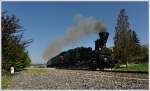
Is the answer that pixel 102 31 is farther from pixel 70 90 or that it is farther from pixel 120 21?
pixel 70 90

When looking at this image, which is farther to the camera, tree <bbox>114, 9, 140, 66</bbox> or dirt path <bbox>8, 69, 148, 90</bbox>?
tree <bbox>114, 9, 140, 66</bbox>

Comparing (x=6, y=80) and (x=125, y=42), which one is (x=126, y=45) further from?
(x=6, y=80)

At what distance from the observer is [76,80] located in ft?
41.0

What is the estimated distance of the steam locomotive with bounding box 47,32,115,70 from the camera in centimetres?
1288

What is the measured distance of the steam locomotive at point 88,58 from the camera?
42.3 ft

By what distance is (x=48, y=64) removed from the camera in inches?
517

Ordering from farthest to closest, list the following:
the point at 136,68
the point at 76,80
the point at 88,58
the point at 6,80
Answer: the point at 88,58
the point at 136,68
the point at 76,80
the point at 6,80

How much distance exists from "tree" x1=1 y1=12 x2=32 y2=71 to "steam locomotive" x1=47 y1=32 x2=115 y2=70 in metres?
0.67

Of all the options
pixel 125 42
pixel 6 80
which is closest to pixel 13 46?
pixel 6 80

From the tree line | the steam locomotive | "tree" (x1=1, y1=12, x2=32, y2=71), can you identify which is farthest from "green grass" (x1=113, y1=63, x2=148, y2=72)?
"tree" (x1=1, y1=12, x2=32, y2=71)

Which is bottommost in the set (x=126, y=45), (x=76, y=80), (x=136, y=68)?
(x=76, y=80)

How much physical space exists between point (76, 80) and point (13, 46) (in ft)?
5.78

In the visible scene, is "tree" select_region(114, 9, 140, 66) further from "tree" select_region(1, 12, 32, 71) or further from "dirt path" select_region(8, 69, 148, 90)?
"tree" select_region(1, 12, 32, 71)

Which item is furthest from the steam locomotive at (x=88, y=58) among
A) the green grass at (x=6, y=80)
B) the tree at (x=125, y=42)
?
the green grass at (x=6, y=80)
